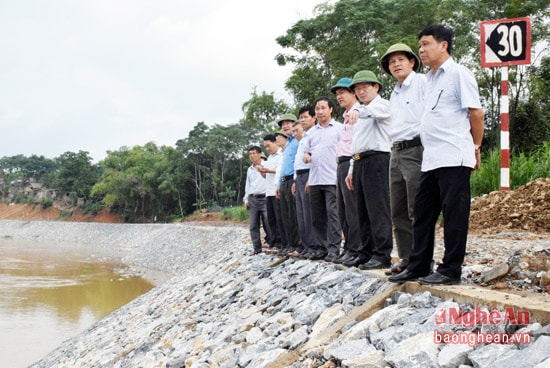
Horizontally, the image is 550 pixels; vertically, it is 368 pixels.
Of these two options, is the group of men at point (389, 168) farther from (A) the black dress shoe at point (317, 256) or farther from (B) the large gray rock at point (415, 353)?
(B) the large gray rock at point (415, 353)

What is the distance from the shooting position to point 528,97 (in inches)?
607

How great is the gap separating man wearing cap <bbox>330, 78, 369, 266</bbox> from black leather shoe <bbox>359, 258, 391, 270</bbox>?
0.19 meters

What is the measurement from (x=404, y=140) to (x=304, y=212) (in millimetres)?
2204

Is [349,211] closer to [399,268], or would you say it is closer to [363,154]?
[363,154]

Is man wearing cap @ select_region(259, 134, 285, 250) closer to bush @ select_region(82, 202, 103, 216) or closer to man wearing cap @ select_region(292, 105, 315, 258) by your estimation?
man wearing cap @ select_region(292, 105, 315, 258)

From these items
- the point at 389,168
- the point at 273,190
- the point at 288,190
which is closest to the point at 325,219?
the point at 288,190

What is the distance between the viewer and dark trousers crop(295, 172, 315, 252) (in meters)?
5.37

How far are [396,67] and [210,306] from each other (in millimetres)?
3330

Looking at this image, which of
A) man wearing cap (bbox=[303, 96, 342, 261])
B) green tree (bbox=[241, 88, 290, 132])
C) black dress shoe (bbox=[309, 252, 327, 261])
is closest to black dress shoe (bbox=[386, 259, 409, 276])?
man wearing cap (bbox=[303, 96, 342, 261])

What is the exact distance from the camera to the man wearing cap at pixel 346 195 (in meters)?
4.27

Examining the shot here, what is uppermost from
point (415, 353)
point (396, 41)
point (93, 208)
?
point (396, 41)

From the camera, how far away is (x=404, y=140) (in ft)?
11.1

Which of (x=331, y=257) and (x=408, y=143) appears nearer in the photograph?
(x=408, y=143)

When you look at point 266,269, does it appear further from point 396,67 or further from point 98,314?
point 98,314
